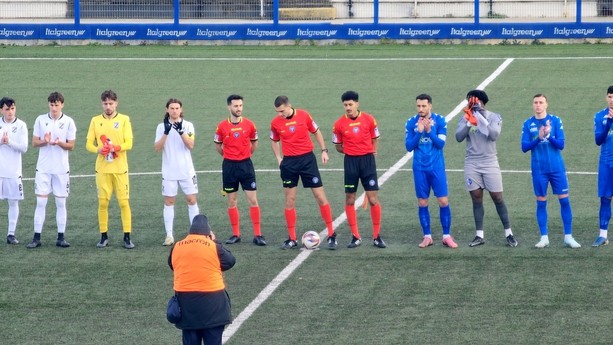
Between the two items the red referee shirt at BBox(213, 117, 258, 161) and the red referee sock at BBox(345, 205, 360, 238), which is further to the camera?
the red referee shirt at BBox(213, 117, 258, 161)

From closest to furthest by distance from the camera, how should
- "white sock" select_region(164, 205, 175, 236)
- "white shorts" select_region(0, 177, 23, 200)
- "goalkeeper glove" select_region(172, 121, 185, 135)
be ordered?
"goalkeeper glove" select_region(172, 121, 185, 135)
"white sock" select_region(164, 205, 175, 236)
"white shorts" select_region(0, 177, 23, 200)

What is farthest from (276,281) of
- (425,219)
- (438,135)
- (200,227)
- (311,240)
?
(200,227)

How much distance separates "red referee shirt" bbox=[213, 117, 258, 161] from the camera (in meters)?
18.1

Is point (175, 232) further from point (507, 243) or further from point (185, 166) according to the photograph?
point (507, 243)

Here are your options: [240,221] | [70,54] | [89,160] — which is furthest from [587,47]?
[240,221]

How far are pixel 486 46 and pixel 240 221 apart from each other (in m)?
20.9

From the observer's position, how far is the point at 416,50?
38.4 m

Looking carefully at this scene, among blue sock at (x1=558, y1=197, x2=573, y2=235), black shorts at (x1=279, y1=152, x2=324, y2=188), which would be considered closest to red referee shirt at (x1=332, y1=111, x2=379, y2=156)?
black shorts at (x1=279, y1=152, x2=324, y2=188)

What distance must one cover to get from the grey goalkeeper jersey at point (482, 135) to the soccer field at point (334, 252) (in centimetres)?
131

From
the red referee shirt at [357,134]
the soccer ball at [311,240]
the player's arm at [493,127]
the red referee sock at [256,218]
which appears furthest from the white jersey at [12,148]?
the player's arm at [493,127]

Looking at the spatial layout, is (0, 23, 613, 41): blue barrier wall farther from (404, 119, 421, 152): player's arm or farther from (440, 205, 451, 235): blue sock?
(440, 205, 451, 235): blue sock

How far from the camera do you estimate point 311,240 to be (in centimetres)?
1767

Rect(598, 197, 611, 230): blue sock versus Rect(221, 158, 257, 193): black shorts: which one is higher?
Rect(221, 158, 257, 193): black shorts

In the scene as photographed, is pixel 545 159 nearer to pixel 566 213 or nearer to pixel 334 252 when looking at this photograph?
pixel 566 213
